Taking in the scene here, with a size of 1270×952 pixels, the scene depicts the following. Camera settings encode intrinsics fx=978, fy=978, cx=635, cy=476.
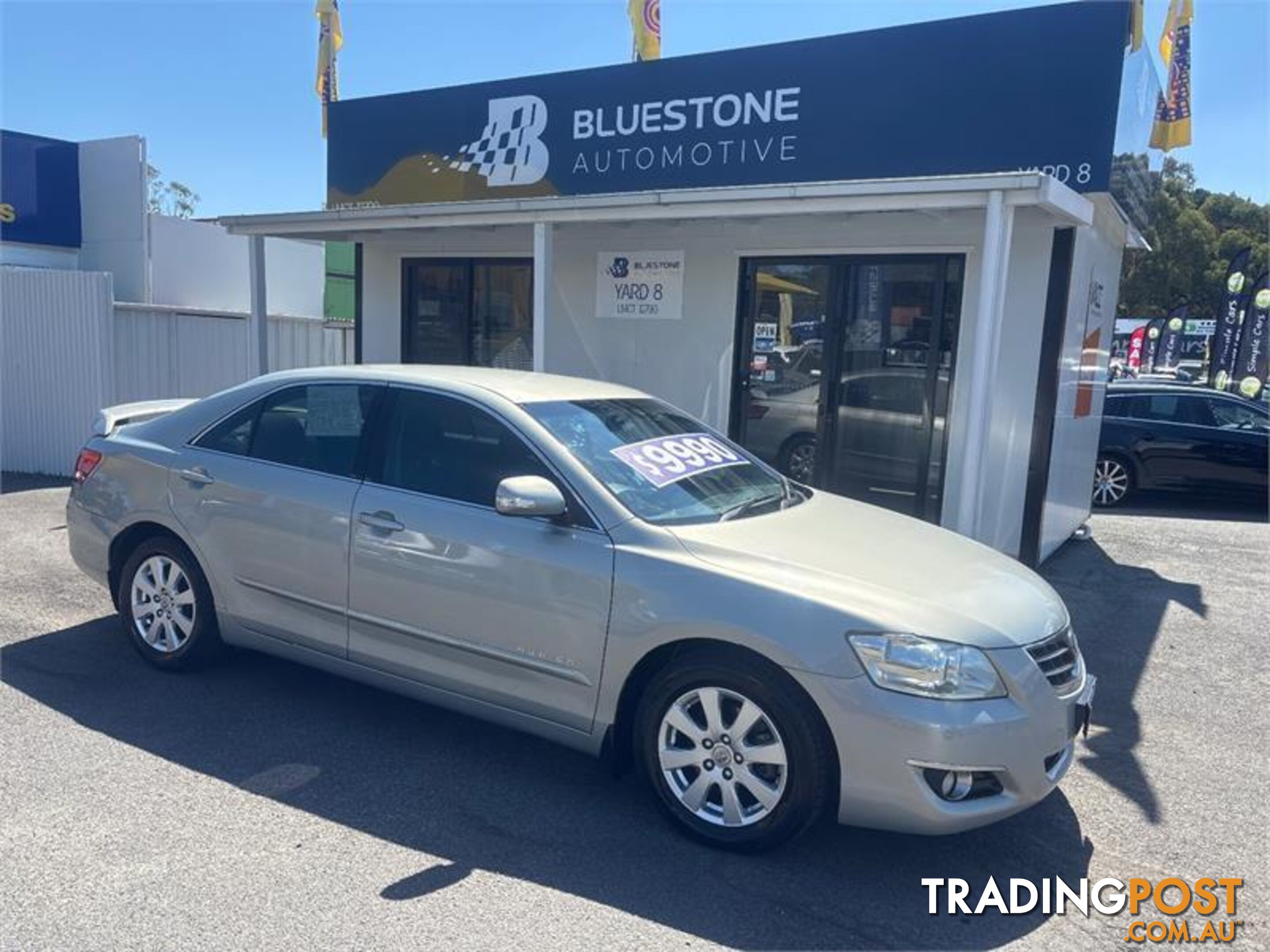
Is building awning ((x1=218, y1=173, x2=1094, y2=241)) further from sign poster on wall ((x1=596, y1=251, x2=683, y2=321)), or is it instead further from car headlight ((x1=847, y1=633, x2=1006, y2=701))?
car headlight ((x1=847, y1=633, x2=1006, y2=701))

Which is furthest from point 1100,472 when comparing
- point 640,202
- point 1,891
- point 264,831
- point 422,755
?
point 1,891

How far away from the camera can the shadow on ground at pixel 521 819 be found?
10.1 feet

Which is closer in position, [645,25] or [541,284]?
[541,284]

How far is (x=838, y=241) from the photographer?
313 inches

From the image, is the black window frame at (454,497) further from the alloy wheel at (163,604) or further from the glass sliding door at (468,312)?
the glass sliding door at (468,312)

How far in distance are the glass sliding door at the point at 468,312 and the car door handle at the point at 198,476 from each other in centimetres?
530

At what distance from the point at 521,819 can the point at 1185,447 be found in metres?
10.7

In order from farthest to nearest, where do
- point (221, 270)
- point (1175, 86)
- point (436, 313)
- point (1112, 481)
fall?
1. point (221, 270)
2. point (1175, 86)
3. point (1112, 481)
4. point (436, 313)

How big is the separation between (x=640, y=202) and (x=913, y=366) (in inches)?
100

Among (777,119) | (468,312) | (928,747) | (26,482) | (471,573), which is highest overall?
(777,119)

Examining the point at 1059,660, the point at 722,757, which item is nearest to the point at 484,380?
the point at 722,757

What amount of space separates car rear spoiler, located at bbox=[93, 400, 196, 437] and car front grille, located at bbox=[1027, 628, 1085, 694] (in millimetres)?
4296

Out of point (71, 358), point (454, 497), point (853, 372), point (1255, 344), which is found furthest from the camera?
point (1255, 344)

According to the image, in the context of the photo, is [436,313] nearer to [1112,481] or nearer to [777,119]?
[777,119]
